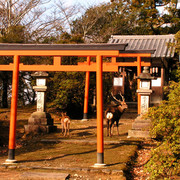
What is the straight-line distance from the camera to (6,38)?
2050cm

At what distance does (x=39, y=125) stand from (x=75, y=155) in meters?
4.05

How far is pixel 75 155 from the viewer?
9.64m

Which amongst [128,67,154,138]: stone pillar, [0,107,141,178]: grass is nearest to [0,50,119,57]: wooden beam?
[0,107,141,178]: grass

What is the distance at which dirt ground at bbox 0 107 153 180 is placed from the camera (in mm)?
8008

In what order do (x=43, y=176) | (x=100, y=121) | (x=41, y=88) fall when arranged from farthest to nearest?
(x=41, y=88)
(x=100, y=121)
(x=43, y=176)

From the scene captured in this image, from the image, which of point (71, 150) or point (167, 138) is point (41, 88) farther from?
point (167, 138)

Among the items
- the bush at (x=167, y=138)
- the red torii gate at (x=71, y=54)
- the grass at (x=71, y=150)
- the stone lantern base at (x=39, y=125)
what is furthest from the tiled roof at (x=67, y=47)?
the stone lantern base at (x=39, y=125)

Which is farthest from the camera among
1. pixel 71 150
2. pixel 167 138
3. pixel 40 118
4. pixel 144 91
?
pixel 40 118

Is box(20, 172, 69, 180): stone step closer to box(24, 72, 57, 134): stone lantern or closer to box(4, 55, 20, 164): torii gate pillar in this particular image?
box(4, 55, 20, 164): torii gate pillar

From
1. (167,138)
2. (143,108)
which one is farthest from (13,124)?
(143,108)

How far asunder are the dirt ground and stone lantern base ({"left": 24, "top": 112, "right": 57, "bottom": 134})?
1.22 feet

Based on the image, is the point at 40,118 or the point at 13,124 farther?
the point at 40,118

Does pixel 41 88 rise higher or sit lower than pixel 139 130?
higher

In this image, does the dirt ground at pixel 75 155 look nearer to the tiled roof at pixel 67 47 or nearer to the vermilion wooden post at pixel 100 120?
the vermilion wooden post at pixel 100 120
